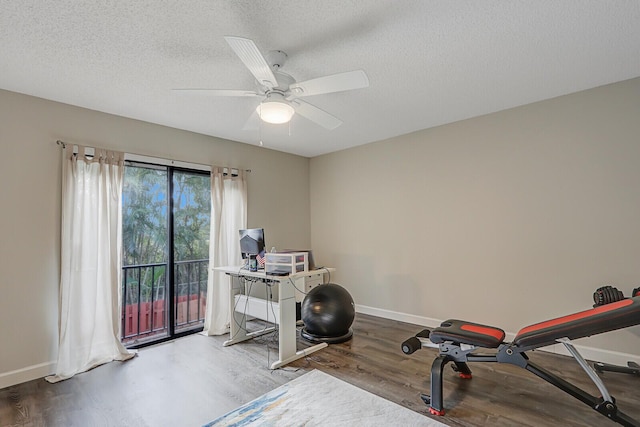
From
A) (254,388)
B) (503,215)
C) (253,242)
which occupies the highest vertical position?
(503,215)

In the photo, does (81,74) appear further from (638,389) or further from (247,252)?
(638,389)

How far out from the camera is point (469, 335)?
2207mm

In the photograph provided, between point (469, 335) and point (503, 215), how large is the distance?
1.76m

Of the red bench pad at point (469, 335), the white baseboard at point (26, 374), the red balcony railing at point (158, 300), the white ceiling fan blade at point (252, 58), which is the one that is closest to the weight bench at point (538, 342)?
the red bench pad at point (469, 335)

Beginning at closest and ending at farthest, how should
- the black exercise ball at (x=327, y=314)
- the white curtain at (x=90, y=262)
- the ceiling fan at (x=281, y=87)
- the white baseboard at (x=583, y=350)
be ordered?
the ceiling fan at (x=281, y=87), the white baseboard at (x=583, y=350), the white curtain at (x=90, y=262), the black exercise ball at (x=327, y=314)

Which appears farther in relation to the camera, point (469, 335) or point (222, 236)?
point (222, 236)

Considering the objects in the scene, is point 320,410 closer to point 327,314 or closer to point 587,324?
point 327,314

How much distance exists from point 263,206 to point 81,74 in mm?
2658

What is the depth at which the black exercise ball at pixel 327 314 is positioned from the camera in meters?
3.36

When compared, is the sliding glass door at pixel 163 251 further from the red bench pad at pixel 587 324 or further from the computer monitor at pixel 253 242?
the red bench pad at pixel 587 324

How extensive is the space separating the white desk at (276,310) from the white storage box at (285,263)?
0.07m

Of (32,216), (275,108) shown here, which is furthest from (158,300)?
(275,108)

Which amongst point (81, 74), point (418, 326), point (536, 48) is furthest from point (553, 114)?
point (81, 74)

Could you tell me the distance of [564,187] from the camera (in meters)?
3.01
